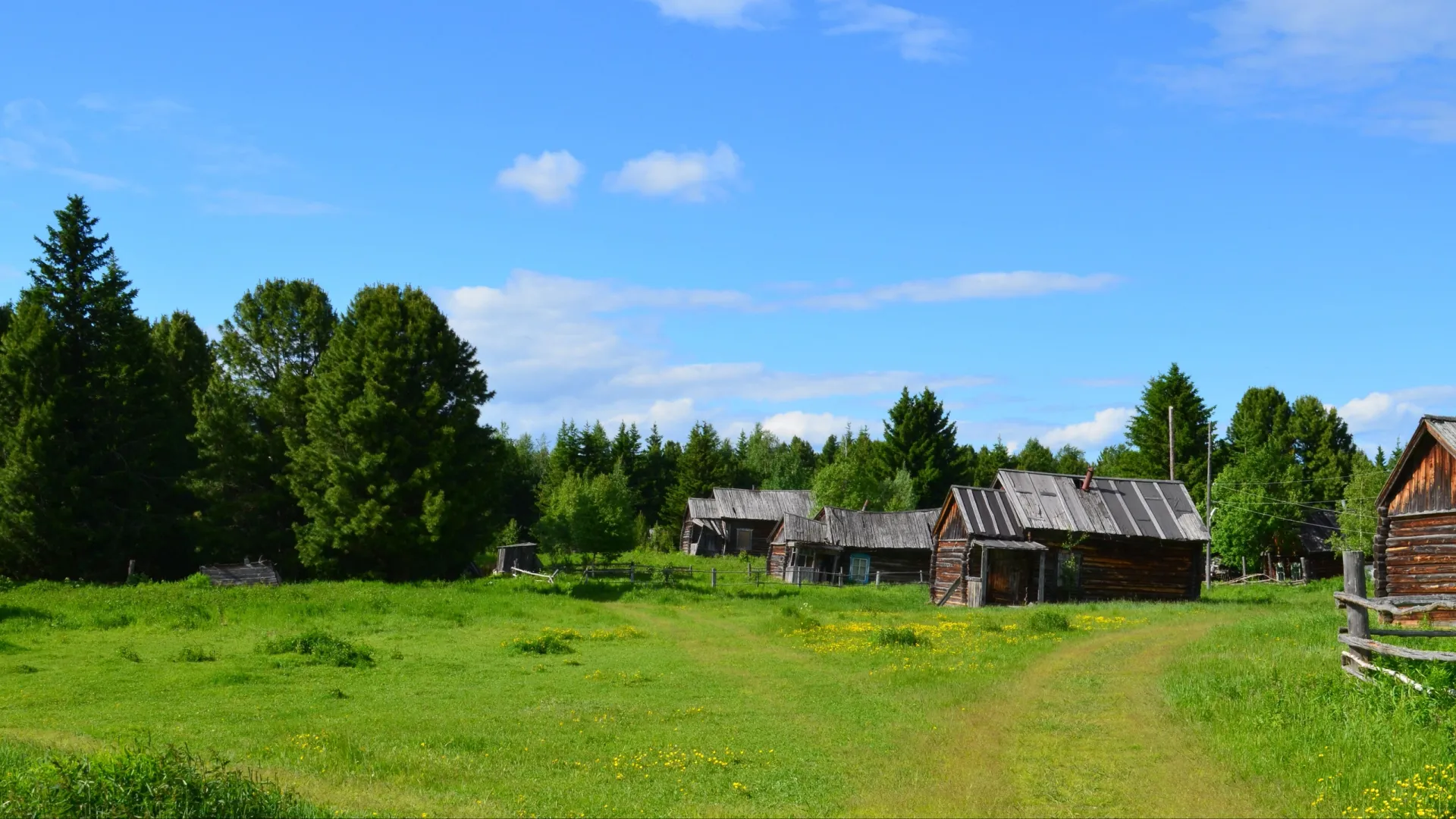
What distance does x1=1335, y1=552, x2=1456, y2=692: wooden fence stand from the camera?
14.7 metres

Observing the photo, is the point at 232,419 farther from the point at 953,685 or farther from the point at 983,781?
the point at 983,781

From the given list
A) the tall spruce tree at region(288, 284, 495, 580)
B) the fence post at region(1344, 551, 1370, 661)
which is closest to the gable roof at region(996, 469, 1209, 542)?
the tall spruce tree at region(288, 284, 495, 580)

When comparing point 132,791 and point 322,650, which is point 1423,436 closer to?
point 322,650

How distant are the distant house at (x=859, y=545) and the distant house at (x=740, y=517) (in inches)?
779

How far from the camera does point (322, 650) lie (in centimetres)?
2323

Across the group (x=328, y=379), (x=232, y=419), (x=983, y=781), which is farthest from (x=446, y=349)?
(x=983, y=781)

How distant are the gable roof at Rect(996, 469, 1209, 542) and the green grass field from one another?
10.7m

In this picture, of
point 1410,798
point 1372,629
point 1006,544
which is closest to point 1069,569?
point 1006,544

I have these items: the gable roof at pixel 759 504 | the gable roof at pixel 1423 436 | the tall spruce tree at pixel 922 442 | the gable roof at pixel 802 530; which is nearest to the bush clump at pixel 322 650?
the gable roof at pixel 1423 436

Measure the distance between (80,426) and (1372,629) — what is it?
4589 centimetres

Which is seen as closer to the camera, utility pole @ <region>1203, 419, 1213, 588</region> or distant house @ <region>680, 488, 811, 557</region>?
utility pole @ <region>1203, 419, 1213, 588</region>

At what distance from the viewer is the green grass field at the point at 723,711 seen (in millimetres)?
11891

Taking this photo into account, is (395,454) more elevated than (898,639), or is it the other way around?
(395,454)

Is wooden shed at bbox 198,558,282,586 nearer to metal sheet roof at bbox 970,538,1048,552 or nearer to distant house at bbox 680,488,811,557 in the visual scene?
metal sheet roof at bbox 970,538,1048,552
